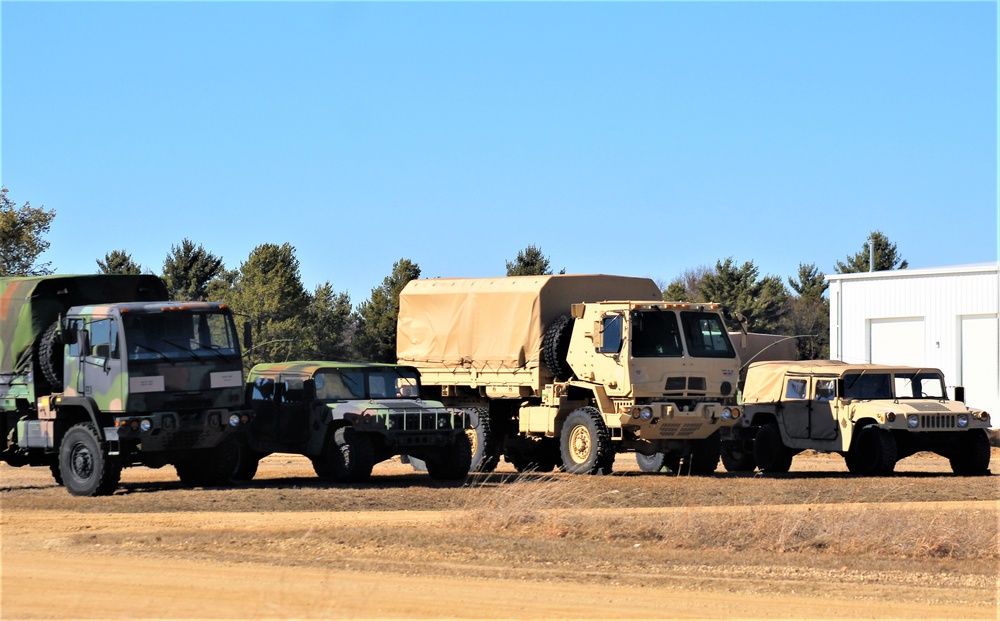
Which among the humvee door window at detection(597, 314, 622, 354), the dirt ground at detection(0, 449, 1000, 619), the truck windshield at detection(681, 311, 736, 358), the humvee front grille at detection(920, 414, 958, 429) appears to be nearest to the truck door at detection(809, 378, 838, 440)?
the humvee front grille at detection(920, 414, 958, 429)

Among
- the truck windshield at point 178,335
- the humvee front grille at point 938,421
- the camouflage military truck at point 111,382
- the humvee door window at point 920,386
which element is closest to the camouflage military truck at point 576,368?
the humvee front grille at point 938,421

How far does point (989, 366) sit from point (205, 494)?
94.3ft

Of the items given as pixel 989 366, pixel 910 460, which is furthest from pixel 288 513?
pixel 989 366

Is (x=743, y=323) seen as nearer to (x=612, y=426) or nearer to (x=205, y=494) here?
(x=612, y=426)

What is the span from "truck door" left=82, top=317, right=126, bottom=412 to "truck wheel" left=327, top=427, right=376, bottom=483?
343 centimetres

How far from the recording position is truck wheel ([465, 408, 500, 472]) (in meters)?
25.9

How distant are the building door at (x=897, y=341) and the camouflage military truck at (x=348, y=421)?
81.0 feet

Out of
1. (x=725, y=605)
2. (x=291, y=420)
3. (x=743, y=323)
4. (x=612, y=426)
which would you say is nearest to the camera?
(x=725, y=605)

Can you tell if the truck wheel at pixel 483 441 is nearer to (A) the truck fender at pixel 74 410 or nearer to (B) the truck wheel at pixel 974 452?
(A) the truck fender at pixel 74 410

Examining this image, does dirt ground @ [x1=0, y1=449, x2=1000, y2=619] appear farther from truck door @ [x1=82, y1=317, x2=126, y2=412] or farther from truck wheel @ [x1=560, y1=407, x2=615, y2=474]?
truck wheel @ [x1=560, y1=407, x2=615, y2=474]

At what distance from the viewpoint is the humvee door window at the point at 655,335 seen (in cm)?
2364

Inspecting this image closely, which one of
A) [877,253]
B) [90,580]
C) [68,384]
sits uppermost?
[877,253]

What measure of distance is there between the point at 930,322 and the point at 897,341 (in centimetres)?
134

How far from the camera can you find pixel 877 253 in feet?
276
